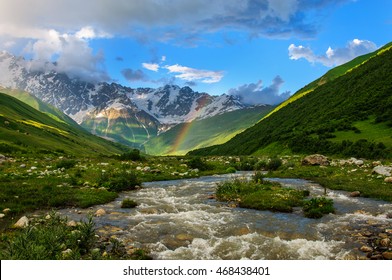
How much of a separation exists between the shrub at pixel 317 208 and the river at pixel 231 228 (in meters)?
0.43

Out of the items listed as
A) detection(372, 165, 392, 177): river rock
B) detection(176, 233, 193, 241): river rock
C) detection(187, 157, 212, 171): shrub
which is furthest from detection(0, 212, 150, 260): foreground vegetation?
detection(187, 157, 212, 171): shrub

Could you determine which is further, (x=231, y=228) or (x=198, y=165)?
(x=198, y=165)

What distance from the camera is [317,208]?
20.8 meters

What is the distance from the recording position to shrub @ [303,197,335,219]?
20.1 meters

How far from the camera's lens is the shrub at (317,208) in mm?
20109

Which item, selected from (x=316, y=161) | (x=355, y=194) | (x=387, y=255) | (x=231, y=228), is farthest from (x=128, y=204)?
(x=316, y=161)

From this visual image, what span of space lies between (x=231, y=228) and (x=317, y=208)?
657cm

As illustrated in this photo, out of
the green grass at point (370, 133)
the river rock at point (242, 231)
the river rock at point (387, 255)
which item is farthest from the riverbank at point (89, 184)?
the green grass at point (370, 133)

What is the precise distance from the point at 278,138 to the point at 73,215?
8854 centimetres

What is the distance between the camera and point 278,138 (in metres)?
102

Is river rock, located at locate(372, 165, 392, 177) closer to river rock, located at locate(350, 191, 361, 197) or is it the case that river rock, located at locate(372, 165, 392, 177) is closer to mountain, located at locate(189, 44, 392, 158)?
river rock, located at locate(350, 191, 361, 197)

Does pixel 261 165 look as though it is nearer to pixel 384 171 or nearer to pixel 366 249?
pixel 384 171

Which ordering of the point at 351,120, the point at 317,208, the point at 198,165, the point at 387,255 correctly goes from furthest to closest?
the point at 351,120
the point at 198,165
the point at 317,208
the point at 387,255
